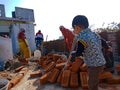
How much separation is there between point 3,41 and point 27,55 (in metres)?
1.23

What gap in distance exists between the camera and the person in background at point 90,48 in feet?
12.3

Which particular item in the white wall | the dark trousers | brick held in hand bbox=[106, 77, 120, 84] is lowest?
A: brick held in hand bbox=[106, 77, 120, 84]

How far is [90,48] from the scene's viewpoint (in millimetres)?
3781

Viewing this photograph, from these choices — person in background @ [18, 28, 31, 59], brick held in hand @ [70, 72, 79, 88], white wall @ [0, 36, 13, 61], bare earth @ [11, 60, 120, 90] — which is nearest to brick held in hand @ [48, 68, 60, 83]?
bare earth @ [11, 60, 120, 90]

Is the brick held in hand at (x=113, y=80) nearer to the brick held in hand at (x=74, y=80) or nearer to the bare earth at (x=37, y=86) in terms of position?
the bare earth at (x=37, y=86)

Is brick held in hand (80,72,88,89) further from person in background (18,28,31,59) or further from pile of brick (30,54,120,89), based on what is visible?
person in background (18,28,31,59)

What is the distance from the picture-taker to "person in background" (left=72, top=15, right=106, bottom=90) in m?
3.76

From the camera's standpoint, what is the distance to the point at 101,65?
12.7 feet

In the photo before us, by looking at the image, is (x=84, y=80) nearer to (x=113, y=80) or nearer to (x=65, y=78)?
(x=65, y=78)

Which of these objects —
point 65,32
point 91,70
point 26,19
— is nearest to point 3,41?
point 65,32

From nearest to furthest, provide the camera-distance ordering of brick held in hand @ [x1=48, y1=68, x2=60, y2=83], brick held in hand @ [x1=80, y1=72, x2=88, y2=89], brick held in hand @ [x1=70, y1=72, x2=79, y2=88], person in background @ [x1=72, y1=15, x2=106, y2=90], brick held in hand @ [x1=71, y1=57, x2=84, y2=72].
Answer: person in background @ [x1=72, y1=15, x2=106, y2=90] → brick held in hand @ [x1=80, y1=72, x2=88, y2=89] → brick held in hand @ [x1=70, y1=72, x2=79, y2=88] → brick held in hand @ [x1=71, y1=57, x2=84, y2=72] → brick held in hand @ [x1=48, y1=68, x2=60, y2=83]

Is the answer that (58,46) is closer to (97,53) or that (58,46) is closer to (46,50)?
(46,50)

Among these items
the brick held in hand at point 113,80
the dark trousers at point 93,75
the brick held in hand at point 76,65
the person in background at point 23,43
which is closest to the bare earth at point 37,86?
the brick held in hand at point 113,80

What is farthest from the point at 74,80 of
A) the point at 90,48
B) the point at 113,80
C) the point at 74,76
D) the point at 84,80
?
the point at 90,48
